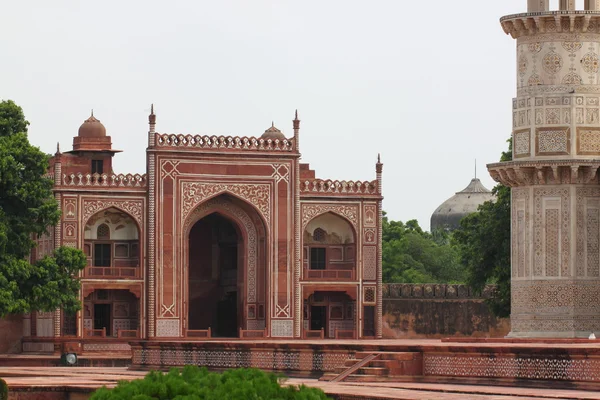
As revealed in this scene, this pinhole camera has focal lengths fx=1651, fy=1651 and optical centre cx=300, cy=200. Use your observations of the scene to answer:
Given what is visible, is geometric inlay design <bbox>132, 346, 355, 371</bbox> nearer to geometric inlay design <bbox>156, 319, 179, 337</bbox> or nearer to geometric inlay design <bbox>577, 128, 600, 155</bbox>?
geometric inlay design <bbox>577, 128, 600, 155</bbox>

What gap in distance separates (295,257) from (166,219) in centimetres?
368

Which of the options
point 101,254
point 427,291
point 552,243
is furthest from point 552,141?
point 427,291

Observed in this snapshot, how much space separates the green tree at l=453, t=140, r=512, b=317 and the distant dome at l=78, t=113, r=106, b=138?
427 inches

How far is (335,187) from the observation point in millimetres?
45000

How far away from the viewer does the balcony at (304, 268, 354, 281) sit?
4450cm

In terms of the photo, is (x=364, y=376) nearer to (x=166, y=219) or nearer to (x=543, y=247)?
(x=543, y=247)

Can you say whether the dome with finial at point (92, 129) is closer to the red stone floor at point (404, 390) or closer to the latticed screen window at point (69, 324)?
the latticed screen window at point (69, 324)

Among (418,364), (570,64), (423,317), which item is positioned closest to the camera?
(418,364)

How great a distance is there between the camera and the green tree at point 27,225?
37.4 meters

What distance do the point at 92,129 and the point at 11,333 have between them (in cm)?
637

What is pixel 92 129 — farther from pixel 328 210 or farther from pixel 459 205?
pixel 459 205

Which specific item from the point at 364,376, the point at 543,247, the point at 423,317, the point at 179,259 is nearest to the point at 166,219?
the point at 179,259

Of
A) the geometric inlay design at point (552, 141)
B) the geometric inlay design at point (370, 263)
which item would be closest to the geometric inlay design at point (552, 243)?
the geometric inlay design at point (552, 141)

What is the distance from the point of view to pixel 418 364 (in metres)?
23.0
